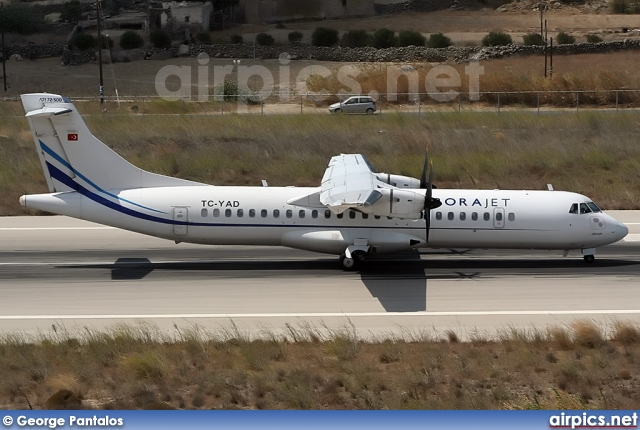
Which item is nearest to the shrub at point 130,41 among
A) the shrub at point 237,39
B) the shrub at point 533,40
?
the shrub at point 237,39

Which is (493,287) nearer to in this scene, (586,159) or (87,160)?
(87,160)

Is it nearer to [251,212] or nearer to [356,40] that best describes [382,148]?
[251,212]

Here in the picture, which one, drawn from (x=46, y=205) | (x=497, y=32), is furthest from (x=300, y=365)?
(x=497, y=32)

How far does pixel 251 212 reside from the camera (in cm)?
3003

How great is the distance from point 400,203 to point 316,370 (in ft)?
26.4

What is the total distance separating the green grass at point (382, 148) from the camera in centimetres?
4497

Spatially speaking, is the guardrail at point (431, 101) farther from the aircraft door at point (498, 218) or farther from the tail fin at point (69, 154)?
the aircraft door at point (498, 218)

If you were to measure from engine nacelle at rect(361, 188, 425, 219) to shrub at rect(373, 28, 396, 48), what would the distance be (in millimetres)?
75097

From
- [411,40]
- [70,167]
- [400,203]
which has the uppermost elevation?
[411,40]

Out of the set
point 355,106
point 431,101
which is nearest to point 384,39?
point 431,101

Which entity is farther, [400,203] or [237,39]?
[237,39]

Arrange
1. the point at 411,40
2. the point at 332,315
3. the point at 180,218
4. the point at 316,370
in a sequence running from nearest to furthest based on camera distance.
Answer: the point at 316,370
the point at 332,315
the point at 180,218
the point at 411,40

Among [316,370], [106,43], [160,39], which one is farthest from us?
[160,39]

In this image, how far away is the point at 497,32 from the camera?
107 meters
